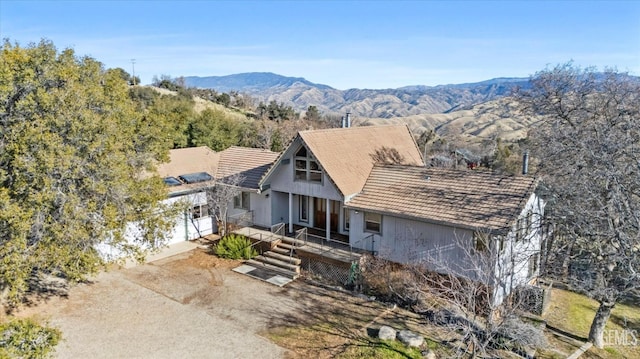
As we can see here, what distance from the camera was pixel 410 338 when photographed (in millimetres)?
13430

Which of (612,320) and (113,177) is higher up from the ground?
(113,177)

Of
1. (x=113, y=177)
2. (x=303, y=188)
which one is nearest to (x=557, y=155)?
(x=303, y=188)

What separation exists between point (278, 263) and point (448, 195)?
27.9 ft

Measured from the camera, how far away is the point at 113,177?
13.9 meters

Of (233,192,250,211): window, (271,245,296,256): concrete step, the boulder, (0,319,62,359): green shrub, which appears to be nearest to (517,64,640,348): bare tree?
the boulder

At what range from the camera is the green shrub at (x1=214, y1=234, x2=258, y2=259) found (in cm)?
2116

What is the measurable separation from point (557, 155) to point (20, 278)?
20.1 meters

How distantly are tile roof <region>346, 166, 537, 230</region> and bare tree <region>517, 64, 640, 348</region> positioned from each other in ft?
4.96

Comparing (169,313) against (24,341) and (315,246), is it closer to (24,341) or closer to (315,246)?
(315,246)

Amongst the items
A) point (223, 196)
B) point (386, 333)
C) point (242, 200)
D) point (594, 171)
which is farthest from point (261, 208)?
point (594, 171)

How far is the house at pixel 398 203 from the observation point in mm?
16406

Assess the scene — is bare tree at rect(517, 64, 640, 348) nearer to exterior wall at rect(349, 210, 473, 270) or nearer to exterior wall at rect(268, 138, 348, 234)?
exterior wall at rect(349, 210, 473, 270)

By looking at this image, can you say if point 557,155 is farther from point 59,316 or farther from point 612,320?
point 59,316

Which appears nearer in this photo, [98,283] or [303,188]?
[98,283]
